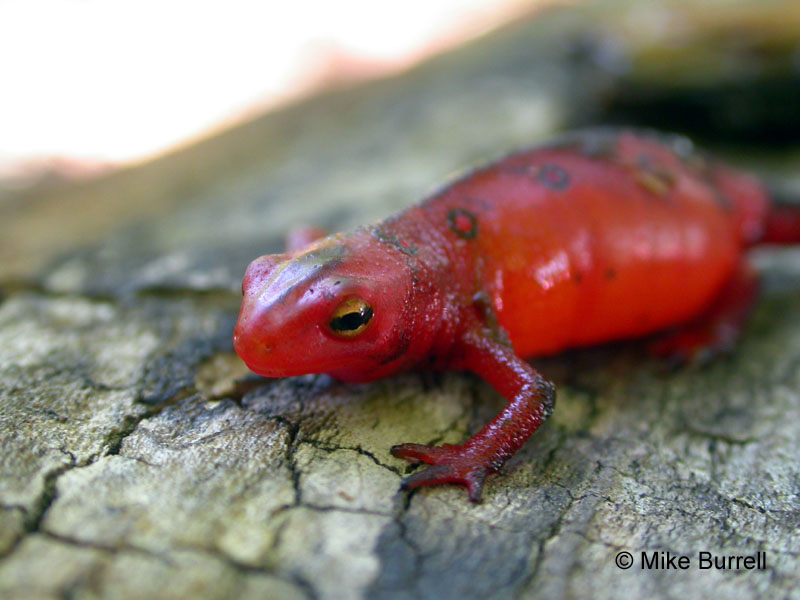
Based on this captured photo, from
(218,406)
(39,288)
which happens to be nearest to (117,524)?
(218,406)

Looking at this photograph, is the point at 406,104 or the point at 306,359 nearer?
the point at 306,359

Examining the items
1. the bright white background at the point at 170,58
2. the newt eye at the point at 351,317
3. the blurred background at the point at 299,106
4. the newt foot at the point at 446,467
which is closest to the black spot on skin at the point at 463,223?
the blurred background at the point at 299,106

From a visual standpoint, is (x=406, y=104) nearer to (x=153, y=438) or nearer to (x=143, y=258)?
(x=143, y=258)

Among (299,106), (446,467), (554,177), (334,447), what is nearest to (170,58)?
(299,106)

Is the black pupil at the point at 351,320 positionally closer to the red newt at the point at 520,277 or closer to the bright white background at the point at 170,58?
the red newt at the point at 520,277

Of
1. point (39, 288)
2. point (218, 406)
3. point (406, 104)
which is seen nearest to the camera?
point (218, 406)

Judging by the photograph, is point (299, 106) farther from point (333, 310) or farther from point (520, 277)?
point (333, 310)
